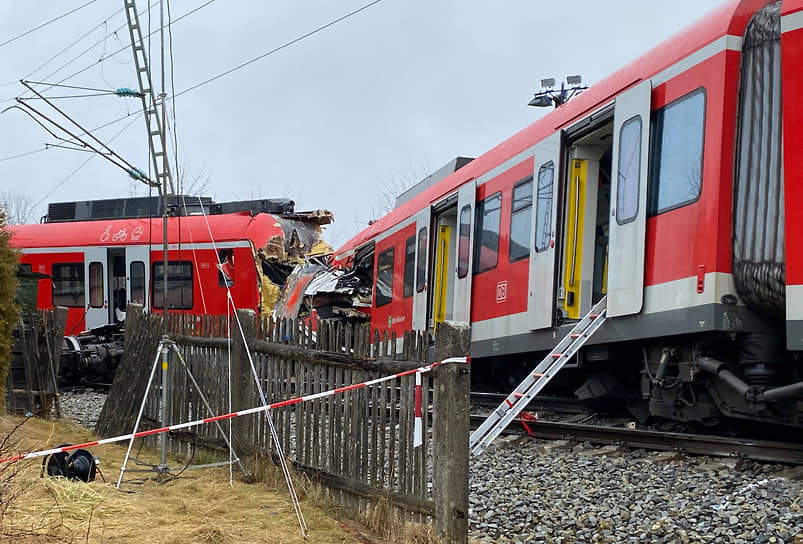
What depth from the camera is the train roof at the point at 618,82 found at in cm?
756

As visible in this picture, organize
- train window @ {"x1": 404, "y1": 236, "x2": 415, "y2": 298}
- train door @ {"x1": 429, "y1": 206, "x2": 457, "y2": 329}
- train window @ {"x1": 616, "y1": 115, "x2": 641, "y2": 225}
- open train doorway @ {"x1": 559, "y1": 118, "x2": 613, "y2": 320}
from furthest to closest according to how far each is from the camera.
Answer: train window @ {"x1": 404, "y1": 236, "x2": 415, "y2": 298} → train door @ {"x1": 429, "y1": 206, "x2": 457, "y2": 329} → open train doorway @ {"x1": 559, "y1": 118, "x2": 613, "y2": 320} → train window @ {"x1": 616, "y1": 115, "x2": 641, "y2": 225}

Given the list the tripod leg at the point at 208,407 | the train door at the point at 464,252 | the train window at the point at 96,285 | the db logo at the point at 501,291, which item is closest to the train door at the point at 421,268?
the train door at the point at 464,252

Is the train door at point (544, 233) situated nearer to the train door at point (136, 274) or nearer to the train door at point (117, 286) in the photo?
the train door at point (136, 274)

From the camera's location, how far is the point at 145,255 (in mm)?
19594

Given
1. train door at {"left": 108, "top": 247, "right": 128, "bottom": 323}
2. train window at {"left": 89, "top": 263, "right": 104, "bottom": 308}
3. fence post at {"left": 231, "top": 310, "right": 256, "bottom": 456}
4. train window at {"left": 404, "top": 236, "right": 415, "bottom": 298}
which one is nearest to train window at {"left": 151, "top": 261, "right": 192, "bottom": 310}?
train door at {"left": 108, "top": 247, "right": 128, "bottom": 323}

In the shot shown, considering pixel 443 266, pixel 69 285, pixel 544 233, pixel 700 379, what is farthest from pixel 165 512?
pixel 69 285

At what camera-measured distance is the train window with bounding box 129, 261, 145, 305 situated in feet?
64.4

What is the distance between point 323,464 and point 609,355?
393cm

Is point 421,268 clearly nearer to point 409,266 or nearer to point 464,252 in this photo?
point 409,266

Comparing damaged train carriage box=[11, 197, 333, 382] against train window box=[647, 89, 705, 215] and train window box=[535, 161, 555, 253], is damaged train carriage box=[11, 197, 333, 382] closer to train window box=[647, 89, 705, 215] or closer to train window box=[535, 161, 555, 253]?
train window box=[535, 161, 555, 253]

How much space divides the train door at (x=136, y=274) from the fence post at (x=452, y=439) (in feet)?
50.2

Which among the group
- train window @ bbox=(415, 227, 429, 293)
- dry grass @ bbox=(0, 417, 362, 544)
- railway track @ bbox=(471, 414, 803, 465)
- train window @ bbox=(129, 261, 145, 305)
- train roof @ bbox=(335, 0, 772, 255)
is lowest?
dry grass @ bbox=(0, 417, 362, 544)

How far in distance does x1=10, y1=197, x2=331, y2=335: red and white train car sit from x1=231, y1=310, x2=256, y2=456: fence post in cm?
1068

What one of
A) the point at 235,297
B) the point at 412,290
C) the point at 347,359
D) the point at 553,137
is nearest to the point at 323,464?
the point at 347,359
